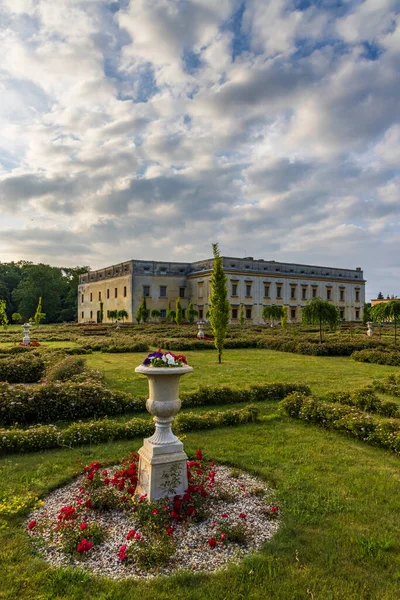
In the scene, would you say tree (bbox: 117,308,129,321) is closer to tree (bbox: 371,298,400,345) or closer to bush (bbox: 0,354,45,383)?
tree (bbox: 371,298,400,345)

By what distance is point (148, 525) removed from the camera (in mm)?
3344

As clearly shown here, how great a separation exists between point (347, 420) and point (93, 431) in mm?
3796

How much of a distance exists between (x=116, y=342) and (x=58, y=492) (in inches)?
671

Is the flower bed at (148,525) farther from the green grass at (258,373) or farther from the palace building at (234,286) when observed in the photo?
the palace building at (234,286)

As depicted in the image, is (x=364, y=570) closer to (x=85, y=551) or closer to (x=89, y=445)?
(x=85, y=551)

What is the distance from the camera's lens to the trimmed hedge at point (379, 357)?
14.7 m

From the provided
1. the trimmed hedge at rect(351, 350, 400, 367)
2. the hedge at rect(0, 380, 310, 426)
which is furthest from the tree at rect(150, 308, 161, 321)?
the hedge at rect(0, 380, 310, 426)

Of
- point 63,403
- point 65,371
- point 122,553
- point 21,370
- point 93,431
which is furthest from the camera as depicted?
point 21,370

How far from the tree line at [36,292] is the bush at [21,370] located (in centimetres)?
5164

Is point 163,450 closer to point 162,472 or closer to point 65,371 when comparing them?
point 162,472

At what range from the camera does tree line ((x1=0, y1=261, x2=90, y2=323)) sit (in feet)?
205

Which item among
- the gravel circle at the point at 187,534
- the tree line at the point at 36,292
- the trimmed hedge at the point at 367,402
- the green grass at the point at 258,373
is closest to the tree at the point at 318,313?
the green grass at the point at 258,373

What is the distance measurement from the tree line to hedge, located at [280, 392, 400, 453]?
189 feet

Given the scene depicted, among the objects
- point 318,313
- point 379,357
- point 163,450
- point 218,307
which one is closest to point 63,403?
point 163,450
